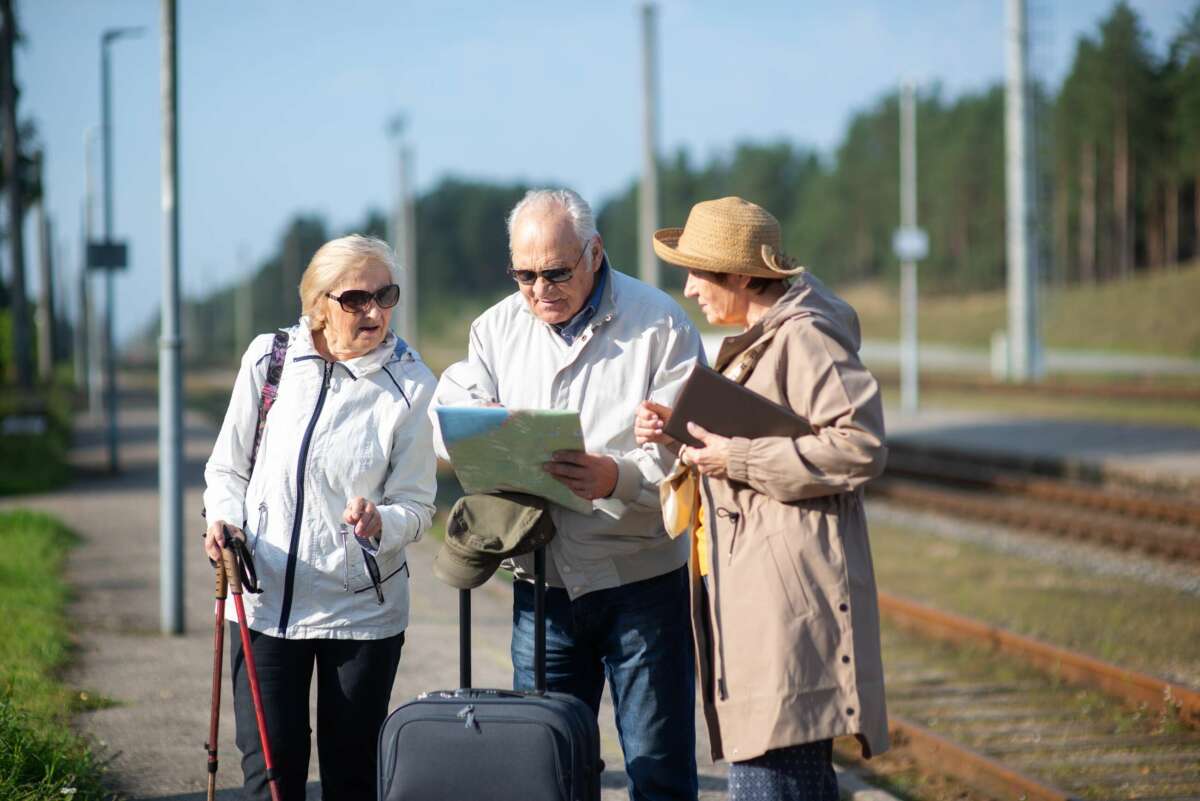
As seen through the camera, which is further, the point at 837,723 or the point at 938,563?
the point at 938,563

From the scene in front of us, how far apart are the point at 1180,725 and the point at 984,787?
1398 millimetres

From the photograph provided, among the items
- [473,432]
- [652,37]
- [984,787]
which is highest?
[652,37]

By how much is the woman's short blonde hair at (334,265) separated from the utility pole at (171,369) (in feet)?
17.3

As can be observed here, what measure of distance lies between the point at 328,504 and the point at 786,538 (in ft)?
4.35

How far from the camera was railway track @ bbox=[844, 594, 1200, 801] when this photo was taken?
613 cm

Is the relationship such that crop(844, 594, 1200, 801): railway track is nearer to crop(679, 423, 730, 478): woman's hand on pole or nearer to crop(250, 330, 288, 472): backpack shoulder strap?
crop(679, 423, 730, 478): woman's hand on pole

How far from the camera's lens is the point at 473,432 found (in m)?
3.58

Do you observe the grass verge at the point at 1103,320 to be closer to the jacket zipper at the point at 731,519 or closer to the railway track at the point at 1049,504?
the railway track at the point at 1049,504

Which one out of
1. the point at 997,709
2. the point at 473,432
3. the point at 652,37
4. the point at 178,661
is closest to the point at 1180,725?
the point at 997,709

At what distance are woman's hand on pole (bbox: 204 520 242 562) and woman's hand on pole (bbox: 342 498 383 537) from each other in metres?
0.35

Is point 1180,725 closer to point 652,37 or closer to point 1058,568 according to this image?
point 1058,568

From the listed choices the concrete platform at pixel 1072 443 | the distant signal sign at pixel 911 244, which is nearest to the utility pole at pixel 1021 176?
the distant signal sign at pixel 911 244

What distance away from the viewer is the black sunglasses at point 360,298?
157 inches

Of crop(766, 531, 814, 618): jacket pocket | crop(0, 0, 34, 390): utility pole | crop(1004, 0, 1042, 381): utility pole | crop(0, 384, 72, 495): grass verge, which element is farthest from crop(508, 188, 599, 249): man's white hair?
crop(1004, 0, 1042, 381): utility pole
